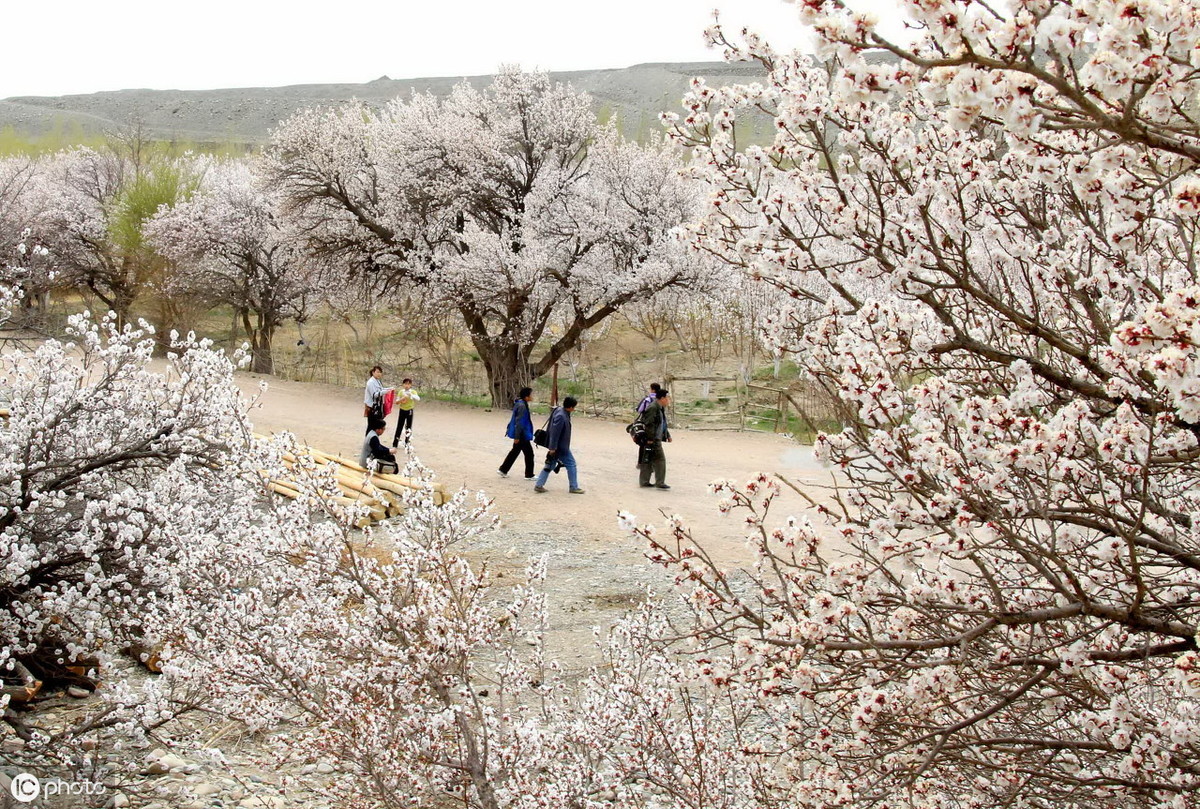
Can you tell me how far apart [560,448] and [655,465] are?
1.66 meters

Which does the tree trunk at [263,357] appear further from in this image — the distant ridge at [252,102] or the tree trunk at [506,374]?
the distant ridge at [252,102]

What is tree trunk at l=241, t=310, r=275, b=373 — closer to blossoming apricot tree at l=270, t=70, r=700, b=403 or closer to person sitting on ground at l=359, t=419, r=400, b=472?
blossoming apricot tree at l=270, t=70, r=700, b=403

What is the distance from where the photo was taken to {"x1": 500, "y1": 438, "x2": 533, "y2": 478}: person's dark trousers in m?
14.2

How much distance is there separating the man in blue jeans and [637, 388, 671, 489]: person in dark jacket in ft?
3.66

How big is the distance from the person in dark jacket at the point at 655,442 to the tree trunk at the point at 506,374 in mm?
10878

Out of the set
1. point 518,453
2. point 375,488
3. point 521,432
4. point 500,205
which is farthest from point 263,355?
point 375,488

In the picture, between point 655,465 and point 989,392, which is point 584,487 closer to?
point 655,465

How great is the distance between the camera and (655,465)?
46.8 ft

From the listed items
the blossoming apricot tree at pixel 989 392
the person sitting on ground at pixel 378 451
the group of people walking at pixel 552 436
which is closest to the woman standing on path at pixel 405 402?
the group of people walking at pixel 552 436

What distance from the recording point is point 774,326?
4.41 metres

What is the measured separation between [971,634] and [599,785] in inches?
104

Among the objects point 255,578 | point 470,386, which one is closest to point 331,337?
point 470,386

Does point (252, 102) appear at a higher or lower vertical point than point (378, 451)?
higher

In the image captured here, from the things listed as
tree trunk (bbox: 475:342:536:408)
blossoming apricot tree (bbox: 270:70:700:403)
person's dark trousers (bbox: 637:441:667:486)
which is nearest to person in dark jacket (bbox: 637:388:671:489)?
person's dark trousers (bbox: 637:441:667:486)
